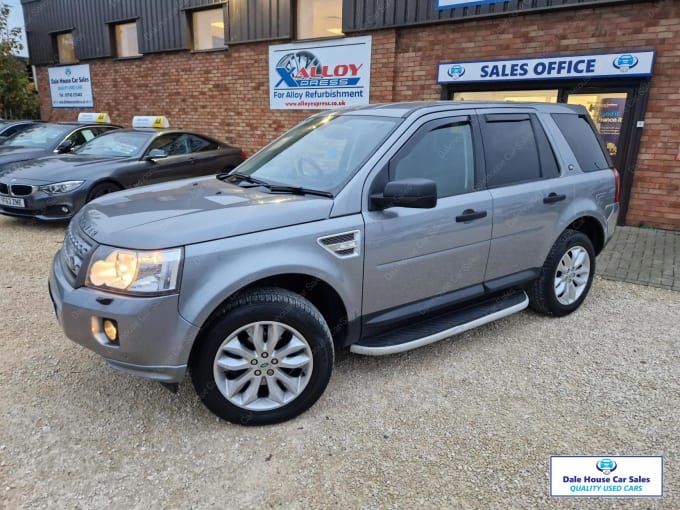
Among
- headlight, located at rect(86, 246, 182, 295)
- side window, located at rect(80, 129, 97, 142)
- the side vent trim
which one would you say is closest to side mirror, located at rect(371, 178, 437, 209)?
the side vent trim

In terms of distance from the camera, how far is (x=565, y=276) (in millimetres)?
4266

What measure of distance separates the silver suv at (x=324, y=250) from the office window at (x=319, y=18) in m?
7.06

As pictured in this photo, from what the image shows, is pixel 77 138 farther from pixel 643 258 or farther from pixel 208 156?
pixel 643 258

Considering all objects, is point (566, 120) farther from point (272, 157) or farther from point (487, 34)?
point (487, 34)

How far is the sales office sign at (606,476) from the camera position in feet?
7.76

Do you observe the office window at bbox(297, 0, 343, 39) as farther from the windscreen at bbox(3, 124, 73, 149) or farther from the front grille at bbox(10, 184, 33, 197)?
the front grille at bbox(10, 184, 33, 197)

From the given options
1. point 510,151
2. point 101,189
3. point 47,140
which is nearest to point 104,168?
point 101,189

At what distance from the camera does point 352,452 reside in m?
2.58

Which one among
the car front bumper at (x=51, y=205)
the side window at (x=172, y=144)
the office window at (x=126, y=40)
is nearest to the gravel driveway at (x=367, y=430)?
the car front bumper at (x=51, y=205)

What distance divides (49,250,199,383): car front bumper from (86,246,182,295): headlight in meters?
0.05

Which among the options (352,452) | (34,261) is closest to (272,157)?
(352,452)

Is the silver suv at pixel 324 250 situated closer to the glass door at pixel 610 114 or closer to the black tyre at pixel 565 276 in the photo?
the black tyre at pixel 565 276

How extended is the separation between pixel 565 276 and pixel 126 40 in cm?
1412

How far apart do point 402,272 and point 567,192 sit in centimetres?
186
